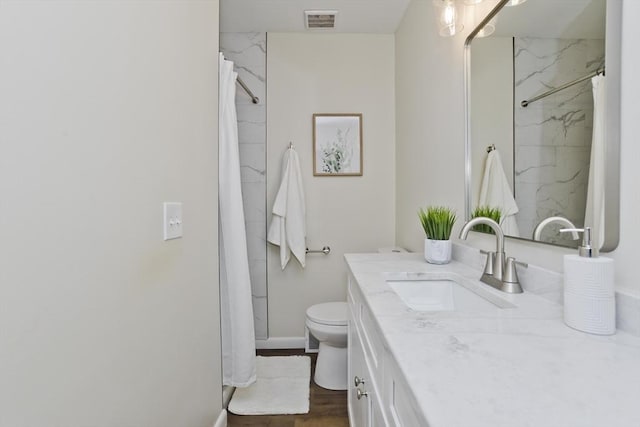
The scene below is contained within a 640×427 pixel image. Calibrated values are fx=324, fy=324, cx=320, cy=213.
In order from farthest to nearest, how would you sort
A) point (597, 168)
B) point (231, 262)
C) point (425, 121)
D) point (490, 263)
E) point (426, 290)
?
point (425, 121)
point (231, 262)
point (426, 290)
point (490, 263)
point (597, 168)

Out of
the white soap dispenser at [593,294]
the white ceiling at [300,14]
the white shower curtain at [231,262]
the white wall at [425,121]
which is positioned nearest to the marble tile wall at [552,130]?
the white soap dispenser at [593,294]

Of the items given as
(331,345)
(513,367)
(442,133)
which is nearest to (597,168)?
(513,367)

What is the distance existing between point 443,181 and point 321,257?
126 centimetres

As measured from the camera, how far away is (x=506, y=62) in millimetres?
1204

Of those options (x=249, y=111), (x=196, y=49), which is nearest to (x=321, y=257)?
(x=249, y=111)

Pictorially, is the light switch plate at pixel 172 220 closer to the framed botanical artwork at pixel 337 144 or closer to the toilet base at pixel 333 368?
the toilet base at pixel 333 368

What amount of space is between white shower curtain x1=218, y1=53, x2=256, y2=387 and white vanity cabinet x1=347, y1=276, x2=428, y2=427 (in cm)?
67

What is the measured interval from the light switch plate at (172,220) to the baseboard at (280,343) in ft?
5.72

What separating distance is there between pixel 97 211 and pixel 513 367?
2.93 feet

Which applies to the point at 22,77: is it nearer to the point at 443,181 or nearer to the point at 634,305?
the point at 634,305

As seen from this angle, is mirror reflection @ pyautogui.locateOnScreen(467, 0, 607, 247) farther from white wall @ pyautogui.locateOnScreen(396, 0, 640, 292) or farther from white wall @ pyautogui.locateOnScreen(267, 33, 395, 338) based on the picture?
white wall @ pyautogui.locateOnScreen(267, 33, 395, 338)

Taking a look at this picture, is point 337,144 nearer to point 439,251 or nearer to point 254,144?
point 254,144

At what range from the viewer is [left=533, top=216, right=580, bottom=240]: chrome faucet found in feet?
2.92

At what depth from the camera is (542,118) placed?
1.02 meters
